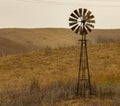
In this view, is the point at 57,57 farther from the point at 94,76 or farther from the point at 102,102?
the point at 102,102

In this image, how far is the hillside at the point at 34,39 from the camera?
58375 mm

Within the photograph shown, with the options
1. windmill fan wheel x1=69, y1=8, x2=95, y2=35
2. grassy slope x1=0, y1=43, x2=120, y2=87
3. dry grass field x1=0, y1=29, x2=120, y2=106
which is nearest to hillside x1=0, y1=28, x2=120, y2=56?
grassy slope x1=0, y1=43, x2=120, y2=87

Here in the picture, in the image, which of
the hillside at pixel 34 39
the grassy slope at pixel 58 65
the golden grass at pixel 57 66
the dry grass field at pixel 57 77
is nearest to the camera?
the dry grass field at pixel 57 77

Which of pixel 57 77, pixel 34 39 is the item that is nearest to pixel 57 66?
pixel 57 77

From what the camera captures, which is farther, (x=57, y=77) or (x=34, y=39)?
(x=34, y=39)

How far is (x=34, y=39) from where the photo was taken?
67375 millimetres

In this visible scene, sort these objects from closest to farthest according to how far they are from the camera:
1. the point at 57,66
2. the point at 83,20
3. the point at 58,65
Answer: the point at 83,20, the point at 57,66, the point at 58,65

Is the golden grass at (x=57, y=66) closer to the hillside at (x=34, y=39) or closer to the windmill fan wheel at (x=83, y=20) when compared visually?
the windmill fan wheel at (x=83, y=20)

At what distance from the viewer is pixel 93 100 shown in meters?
16.5

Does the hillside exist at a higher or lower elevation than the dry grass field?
higher

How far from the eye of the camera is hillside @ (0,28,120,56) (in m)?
58.4

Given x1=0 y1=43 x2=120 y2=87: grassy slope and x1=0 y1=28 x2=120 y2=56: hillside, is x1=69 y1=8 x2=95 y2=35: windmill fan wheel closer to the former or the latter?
x1=0 y1=43 x2=120 y2=87: grassy slope

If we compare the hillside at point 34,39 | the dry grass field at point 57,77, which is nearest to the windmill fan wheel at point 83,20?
the dry grass field at point 57,77

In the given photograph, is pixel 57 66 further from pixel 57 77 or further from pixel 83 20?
pixel 83 20
